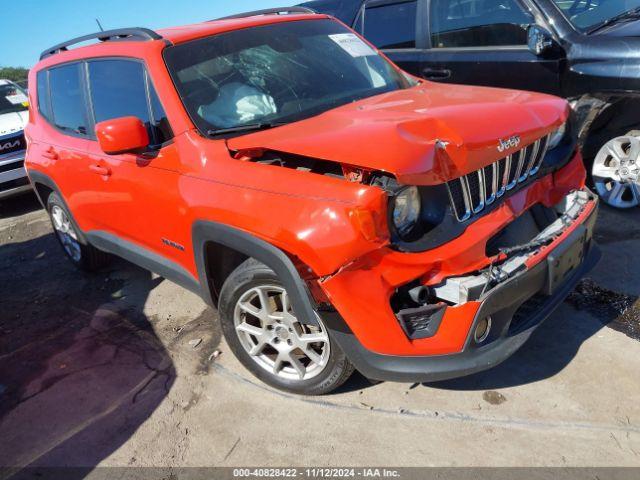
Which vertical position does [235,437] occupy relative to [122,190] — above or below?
below

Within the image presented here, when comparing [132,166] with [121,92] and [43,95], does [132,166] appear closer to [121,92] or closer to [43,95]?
[121,92]

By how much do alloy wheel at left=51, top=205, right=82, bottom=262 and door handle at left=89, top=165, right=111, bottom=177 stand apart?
1195 mm

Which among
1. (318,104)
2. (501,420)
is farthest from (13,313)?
(501,420)

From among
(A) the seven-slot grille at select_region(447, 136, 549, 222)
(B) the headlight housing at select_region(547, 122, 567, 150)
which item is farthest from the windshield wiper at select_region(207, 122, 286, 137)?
(B) the headlight housing at select_region(547, 122, 567, 150)

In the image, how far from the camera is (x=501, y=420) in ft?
8.46

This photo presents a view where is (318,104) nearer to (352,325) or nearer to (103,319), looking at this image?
(352,325)

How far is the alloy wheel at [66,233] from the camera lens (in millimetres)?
4793

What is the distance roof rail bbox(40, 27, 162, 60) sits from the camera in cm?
330

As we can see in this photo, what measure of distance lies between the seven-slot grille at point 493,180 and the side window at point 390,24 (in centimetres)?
296

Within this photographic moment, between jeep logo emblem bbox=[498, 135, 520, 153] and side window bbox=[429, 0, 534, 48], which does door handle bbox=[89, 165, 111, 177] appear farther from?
side window bbox=[429, 0, 534, 48]

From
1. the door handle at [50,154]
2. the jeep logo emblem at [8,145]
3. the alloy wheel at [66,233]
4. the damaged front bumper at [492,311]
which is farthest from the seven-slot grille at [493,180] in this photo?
the jeep logo emblem at [8,145]

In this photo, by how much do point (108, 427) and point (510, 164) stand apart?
98.0 inches

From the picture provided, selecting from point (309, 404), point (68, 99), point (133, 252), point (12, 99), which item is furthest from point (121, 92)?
point (12, 99)

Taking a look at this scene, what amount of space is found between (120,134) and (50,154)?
1810 mm
